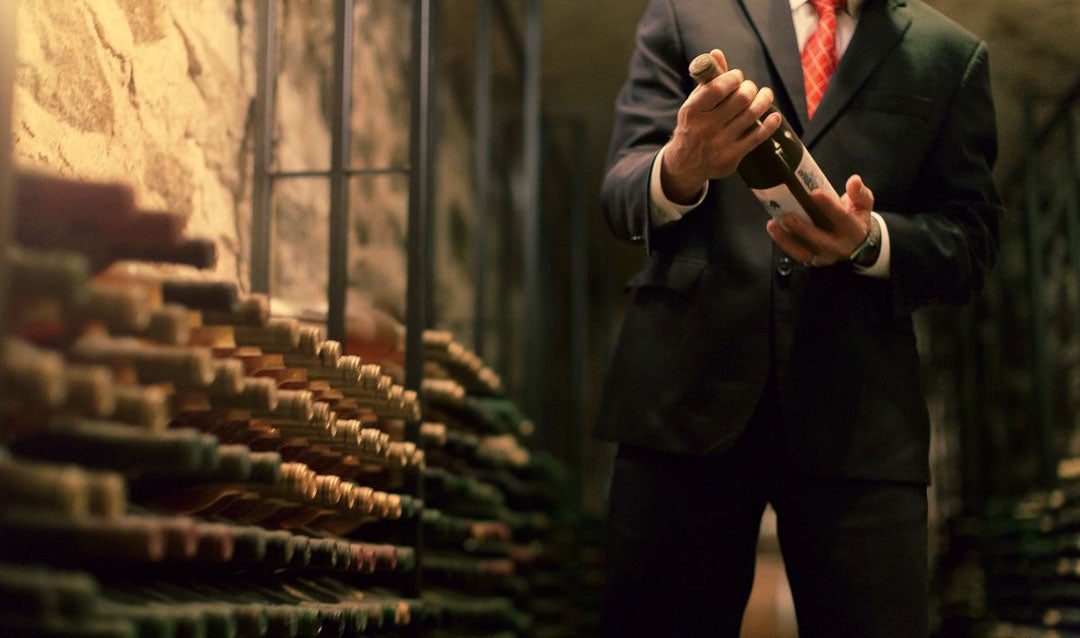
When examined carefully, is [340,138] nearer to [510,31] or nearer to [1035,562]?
[510,31]

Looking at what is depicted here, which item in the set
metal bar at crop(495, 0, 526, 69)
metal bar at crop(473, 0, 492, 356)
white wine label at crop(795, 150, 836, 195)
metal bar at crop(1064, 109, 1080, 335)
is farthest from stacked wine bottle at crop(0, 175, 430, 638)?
Answer: metal bar at crop(1064, 109, 1080, 335)

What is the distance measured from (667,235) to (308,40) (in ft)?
4.37

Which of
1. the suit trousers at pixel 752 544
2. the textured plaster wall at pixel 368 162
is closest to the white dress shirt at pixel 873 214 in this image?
the suit trousers at pixel 752 544

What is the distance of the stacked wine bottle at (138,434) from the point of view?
87 cm

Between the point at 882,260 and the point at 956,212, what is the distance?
19 centimetres

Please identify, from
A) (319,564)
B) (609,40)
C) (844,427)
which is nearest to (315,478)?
(319,564)

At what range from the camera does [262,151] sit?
8.21 feet

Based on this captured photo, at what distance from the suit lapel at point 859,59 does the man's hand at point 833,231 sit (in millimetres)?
166

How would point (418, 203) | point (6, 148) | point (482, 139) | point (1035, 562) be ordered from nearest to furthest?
point (6, 148), point (418, 203), point (482, 139), point (1035, 562)

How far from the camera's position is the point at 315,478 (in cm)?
149

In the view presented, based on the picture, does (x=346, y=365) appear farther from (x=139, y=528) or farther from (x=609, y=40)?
(x=609, y=40)

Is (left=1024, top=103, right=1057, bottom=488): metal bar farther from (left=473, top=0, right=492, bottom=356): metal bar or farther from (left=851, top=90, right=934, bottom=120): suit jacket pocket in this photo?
(left=851, top=90, right=934, bottom=120): suit jacket pocket

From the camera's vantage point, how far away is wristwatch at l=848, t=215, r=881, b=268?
61.4 inches

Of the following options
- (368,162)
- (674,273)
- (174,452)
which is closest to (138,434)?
(174,452)
